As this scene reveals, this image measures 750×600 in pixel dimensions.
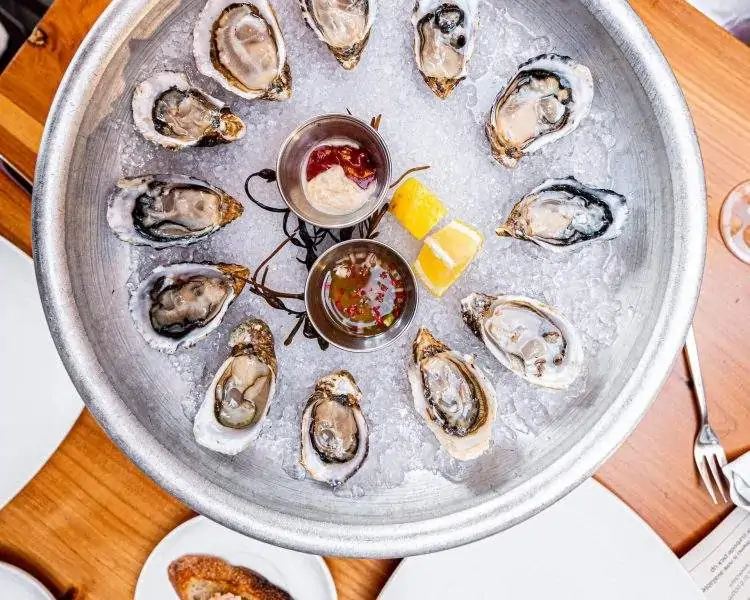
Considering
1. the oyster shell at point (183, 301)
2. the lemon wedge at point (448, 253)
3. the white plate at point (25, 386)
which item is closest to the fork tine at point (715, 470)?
the lemon wedge at point (448, 253)

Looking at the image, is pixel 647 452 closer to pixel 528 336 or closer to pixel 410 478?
pixel 528 336

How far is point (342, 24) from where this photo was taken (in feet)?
4.44

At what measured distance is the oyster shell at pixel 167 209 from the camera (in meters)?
1.33

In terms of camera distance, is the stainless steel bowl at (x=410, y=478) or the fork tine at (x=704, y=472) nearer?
the stainless steel bowl at (x=410, y=478)

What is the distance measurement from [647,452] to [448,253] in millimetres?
653

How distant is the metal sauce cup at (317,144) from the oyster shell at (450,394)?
304 mm

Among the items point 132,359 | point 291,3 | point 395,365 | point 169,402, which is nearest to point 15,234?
point 132,359

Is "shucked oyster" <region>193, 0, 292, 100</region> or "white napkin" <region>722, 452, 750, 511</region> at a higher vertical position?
"shucked oyster" <region>193, 0, 292, 100</region>

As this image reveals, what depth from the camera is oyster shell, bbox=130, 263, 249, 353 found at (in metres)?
1.34

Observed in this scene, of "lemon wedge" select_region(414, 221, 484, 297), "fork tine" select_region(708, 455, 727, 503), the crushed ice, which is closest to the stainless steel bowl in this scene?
the crushed ice

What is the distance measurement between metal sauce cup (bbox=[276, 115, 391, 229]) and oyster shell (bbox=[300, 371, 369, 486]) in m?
0.35

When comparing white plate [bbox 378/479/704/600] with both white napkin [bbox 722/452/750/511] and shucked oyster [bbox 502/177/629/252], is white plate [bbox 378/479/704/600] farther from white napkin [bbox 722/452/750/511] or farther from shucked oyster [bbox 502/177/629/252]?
shucked oyster [bbox 502/177/629/252]

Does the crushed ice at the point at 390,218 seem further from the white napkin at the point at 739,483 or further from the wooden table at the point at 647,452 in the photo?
the white napkin at the point at 739,483

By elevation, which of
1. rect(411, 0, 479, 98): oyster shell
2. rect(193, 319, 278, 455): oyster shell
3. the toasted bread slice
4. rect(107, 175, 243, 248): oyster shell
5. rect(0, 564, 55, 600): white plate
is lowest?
rect(0, 564, 55, 600): white plate
